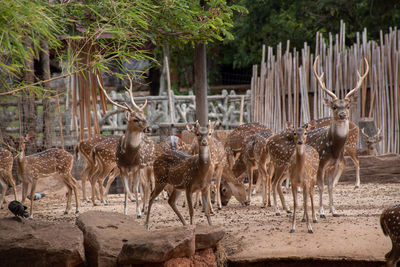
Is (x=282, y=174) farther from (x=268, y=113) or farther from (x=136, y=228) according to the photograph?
(x=268, y=113)

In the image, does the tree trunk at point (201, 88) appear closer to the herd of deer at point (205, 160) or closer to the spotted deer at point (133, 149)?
the herd of deer at point (205, 160)

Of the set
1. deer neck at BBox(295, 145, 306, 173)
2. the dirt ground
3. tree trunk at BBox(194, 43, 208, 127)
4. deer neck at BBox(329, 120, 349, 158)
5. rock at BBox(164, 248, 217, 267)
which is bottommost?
rock at BBox(164, 248, 217, 267)

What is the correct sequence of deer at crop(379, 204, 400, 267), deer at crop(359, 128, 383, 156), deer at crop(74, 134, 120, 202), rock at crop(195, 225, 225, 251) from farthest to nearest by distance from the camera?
deer at crop(359, 128, 383, 156) → deer at crop(74, 134, 120, 202) → rock at crop(195, 225, 225, 251) → deer at crop(379, 204, 400, 267)

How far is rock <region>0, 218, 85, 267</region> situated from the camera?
575 centimetres

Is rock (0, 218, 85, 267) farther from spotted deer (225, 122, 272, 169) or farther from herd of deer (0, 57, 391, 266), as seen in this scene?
spotted deer (225, 122, 272, 169)

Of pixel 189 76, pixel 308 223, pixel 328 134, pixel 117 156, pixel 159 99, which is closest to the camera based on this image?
pixel 308 223

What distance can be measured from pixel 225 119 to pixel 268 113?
423cm

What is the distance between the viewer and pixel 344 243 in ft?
20.1

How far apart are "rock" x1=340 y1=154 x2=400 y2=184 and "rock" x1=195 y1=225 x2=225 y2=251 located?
17.5ft

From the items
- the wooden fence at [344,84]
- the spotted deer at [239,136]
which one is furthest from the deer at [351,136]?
the wooden fence at [344,84]

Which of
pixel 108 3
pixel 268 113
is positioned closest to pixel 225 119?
pixel 268 113

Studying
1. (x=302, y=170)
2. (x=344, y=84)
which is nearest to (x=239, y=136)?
(x=344, y=84)

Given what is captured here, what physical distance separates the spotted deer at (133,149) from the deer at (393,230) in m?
3.55

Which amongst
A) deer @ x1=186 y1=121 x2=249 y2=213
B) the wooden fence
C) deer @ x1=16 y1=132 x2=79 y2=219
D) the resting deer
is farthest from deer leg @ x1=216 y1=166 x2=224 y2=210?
the wooden fence
